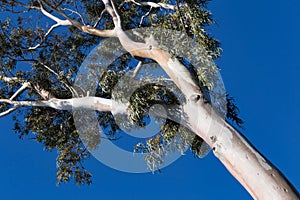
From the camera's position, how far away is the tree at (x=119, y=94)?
4.42 metres


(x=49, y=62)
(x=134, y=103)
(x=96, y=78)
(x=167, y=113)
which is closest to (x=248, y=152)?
(x=167, y=113)

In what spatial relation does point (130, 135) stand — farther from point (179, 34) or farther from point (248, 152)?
point (248, 152)

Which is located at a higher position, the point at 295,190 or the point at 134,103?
the point at 134,103

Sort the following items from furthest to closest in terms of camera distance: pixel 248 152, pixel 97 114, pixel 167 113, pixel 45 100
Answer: pixel 97 114
pixel 45 100
pixel 167 113
pixel 248 152

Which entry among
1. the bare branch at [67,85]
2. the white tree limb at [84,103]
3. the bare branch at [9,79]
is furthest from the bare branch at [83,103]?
the bare branch at [9,79]

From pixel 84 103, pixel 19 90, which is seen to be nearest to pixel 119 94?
pixel 84 103

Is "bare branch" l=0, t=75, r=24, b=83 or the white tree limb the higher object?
"bare branch" l=0, t=75, r=24, b=83

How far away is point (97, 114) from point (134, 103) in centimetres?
229

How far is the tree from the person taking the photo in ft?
14.5

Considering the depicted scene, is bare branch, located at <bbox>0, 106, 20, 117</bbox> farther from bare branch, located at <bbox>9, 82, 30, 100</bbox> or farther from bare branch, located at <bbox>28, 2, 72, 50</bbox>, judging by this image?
bare branch, located at <bbox>28, 2, 72, 50</bbox>

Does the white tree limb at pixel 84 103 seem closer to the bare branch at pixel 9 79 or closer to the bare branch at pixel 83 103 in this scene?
the bare branch at pixel 83 103

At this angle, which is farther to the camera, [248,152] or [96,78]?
[96,78]

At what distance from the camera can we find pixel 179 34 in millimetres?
5871

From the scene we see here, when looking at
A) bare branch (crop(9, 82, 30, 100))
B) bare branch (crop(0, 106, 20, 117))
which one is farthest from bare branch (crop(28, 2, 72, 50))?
bare branch (crop(0, 106, 20, 117))
